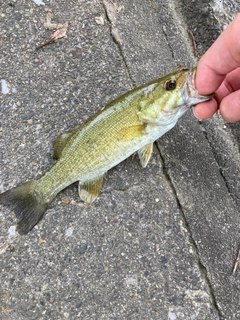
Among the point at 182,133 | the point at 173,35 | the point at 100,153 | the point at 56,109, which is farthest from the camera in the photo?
the point at 173,35

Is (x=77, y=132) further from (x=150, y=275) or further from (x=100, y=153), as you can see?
(x=150, y=275)

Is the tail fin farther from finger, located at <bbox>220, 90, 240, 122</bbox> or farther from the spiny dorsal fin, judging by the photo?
finger, located at <bbox>220, 90, 240, 122</bbox>

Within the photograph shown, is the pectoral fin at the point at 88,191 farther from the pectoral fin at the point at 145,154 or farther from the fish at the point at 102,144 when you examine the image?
the pectoral fin at the point at 145,154

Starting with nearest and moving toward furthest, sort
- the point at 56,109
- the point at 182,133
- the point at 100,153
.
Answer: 1. the point at 100,153
2. the point at 56,109
3. the point at 182,133

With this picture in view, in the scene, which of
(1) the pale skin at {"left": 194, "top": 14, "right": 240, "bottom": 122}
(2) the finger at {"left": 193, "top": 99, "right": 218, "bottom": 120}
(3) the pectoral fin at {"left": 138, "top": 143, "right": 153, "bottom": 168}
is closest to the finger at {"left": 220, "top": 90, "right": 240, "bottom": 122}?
(1) the pale skin at {"left": 194, "top": 14, "right": 240, "bottom": 122}

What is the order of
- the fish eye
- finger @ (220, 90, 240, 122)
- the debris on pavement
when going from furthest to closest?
the debris on pavement
the fish eye
finger @ (220, 90, 240, 122)

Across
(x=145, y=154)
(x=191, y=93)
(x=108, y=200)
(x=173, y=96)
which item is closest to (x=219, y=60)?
(x=191, y=93)

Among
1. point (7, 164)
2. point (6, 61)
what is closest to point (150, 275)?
point (7, 164)

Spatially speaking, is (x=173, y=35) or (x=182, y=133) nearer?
(x=182, y=133)
